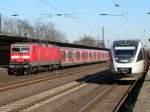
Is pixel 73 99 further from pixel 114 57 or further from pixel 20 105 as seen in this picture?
pixel 114 57

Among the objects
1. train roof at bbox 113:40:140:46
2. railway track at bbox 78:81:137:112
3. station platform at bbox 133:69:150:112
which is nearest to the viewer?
station platform at bbox 133:69:150:112

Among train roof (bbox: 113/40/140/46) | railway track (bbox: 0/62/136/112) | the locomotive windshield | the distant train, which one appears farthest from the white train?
the locomotive windshield

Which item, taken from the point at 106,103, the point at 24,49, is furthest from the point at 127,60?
the point at 24,49

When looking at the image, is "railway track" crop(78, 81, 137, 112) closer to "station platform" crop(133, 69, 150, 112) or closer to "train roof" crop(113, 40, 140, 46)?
"station platform" crop(133, 69, 150, 112)

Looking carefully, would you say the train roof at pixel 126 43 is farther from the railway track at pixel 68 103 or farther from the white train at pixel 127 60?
the railway track at pixel 68 103

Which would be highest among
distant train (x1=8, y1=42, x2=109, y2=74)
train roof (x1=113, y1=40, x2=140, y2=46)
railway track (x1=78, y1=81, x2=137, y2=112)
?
train roof (x1=113, y1=40, x2=140, y2=46)

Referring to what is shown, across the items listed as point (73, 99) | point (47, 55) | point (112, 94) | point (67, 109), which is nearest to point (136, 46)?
point (112, 94)

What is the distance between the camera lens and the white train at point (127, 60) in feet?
76.1

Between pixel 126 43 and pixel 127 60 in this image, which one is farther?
pixel 126 43

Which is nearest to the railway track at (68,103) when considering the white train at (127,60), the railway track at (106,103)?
the railway track at (106,103)

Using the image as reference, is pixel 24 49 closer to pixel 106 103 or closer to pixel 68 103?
pixel 68 103

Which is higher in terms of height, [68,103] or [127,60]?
[127,60]

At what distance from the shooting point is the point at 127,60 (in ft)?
76.8

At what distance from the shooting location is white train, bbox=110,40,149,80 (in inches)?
914
